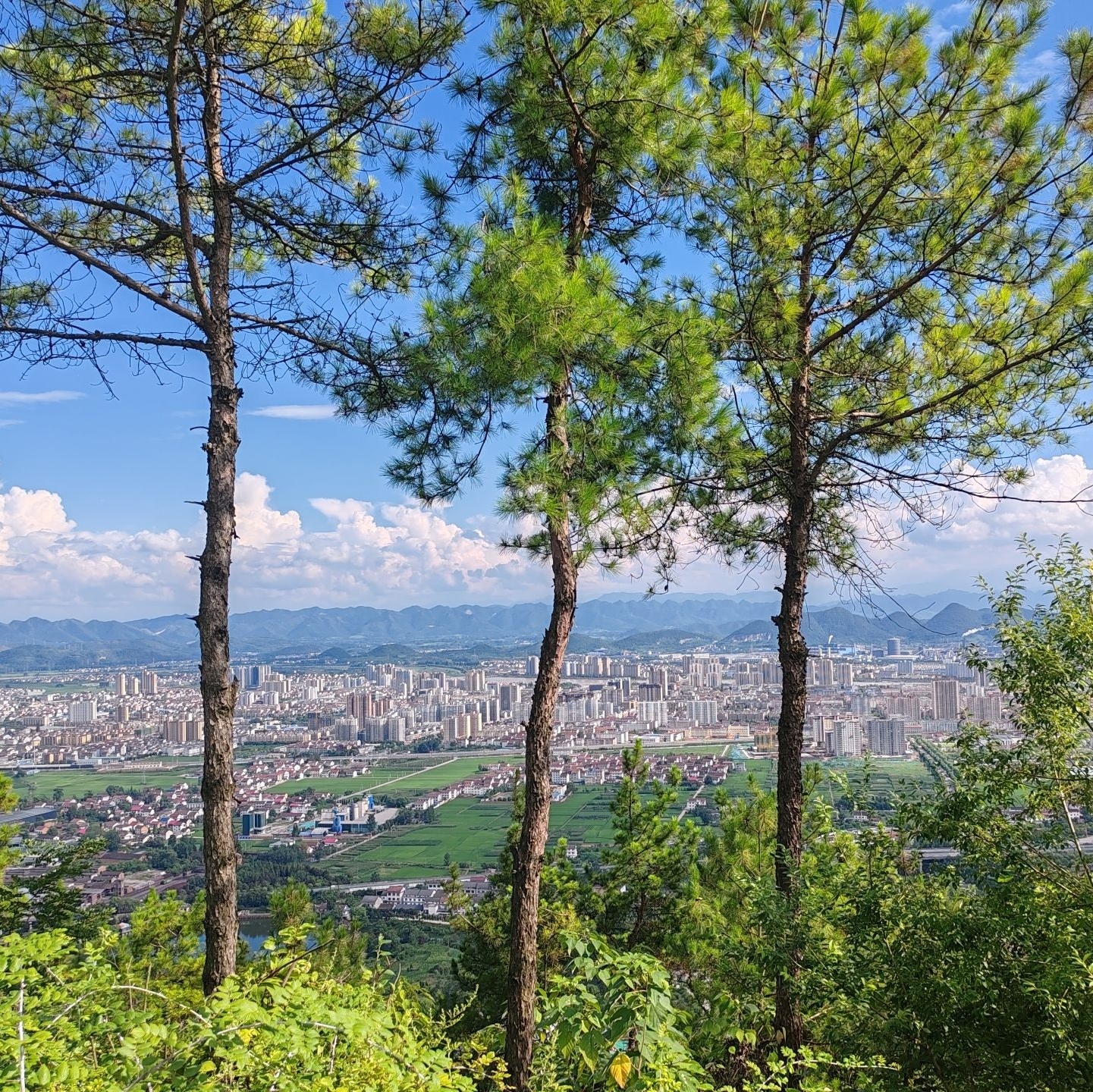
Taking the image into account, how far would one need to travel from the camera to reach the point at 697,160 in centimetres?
385

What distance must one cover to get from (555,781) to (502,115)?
19.1 meters

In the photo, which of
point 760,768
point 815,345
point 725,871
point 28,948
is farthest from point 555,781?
point 28,948

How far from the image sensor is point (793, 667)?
4238 millimetres

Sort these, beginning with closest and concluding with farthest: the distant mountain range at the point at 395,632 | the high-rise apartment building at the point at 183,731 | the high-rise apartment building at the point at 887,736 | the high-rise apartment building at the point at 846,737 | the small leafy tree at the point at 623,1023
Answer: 1. the small leafy tree at the point at 623,1023
2. the high-rise apartment building at the point at 887,736
3. the high-rise apartment building at the point at 846,737
4. the high-rise apartment building at the point at 183,731
5. the distant mountain range at the point at 395,632

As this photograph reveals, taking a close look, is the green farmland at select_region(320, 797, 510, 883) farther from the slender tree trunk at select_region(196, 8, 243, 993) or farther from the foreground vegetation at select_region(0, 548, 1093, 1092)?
the foreground vegetation at select_region(0, 548, 1093, 1092)

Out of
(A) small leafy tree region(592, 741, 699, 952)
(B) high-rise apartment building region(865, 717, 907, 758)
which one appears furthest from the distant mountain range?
(A) small leafy tree region(592, 741, 699, 952)

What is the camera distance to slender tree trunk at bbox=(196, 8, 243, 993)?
3334 mm

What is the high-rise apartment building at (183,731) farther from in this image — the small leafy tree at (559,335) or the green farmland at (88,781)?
the small leafy tree at (559,335)

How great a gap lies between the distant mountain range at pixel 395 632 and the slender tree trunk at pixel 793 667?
18.5 metres

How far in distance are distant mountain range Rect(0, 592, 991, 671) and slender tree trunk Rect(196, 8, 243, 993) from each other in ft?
67.9

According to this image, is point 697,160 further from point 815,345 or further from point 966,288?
point 966,288

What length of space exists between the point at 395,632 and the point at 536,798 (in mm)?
81327

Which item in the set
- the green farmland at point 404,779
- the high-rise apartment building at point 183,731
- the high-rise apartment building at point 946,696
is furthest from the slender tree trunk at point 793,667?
the high-rise apartment building at point 183,731

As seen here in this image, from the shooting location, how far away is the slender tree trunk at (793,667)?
Result: 3.82m
